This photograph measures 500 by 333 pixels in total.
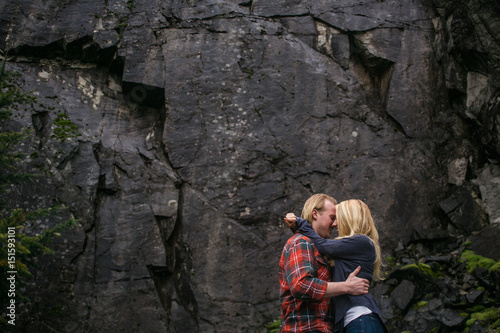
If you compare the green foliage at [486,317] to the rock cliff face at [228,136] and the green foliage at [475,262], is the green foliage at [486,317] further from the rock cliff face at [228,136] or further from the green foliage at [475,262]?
the rock cliff face at [228,136]

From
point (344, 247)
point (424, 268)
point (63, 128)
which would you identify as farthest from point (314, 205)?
point (63, 128)

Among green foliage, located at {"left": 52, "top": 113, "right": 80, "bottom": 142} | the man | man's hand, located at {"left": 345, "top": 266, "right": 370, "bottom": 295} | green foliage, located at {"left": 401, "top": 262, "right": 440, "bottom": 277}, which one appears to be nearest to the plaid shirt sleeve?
the man

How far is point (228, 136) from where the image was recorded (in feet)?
34.5

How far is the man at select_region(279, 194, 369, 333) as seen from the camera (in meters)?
4.21

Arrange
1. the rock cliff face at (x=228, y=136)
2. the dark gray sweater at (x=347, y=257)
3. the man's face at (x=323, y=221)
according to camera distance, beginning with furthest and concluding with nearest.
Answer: the rock cliff face at (x=228, y=136), the man's face at (x=323, y=221), the dark gray sweater at (x=347, y=257)

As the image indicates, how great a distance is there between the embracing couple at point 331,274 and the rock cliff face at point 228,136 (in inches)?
183

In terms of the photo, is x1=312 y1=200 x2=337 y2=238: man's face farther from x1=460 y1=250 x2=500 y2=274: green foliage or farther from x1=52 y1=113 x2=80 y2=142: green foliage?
x1=52 y1=113 x2=80 y2=142: green foliage

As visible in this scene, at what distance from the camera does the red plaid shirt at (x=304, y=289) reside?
4.21 metres

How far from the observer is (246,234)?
977 cm

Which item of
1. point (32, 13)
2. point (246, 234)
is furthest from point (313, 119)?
point (32, 13)

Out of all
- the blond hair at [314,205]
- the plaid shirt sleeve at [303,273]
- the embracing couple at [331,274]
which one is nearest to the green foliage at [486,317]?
the embracing couple at [331,274]

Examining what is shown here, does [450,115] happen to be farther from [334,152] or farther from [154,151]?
[154,151]

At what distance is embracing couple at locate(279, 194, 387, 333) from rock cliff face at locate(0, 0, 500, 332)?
465 cm

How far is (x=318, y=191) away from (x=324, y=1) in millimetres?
5601
